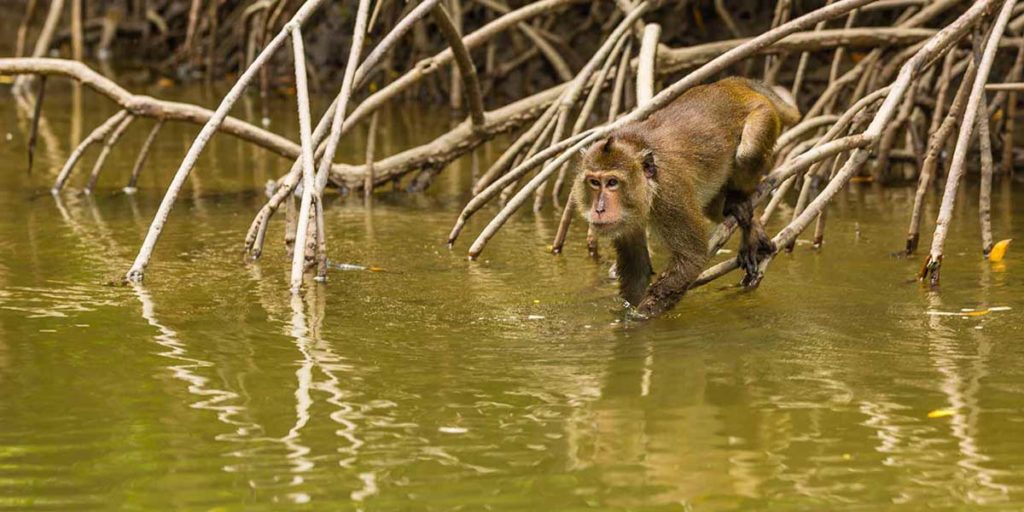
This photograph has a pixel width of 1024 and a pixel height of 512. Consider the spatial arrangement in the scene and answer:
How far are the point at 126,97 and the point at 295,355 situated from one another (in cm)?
386

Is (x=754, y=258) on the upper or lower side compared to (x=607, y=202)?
lower

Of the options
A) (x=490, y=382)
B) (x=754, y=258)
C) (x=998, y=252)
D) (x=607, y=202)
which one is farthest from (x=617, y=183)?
(x=998, y=252)

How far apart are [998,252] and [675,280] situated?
2.03m

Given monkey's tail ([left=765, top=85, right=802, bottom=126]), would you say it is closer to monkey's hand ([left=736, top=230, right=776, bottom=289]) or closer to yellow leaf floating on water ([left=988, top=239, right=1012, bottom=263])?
monkey's hand ([left=736, top=230, right=776, bottom=289])

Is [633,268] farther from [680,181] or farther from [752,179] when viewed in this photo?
[752,179]

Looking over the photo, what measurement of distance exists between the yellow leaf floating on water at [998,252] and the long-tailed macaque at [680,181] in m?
1.23

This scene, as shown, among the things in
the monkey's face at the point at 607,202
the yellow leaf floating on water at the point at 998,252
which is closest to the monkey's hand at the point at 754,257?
the monkey's face at the point at 607,202

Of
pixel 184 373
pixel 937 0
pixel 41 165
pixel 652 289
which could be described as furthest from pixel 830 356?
pixel 41 165

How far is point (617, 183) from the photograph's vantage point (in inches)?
230

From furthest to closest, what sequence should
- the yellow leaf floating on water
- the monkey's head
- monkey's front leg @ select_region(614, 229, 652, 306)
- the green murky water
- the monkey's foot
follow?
the yellow leaf floating on water < the monkey's foot < monkey's front leg @ select_region(614, 229, 652, 306) < the monkey's head < the green murky water

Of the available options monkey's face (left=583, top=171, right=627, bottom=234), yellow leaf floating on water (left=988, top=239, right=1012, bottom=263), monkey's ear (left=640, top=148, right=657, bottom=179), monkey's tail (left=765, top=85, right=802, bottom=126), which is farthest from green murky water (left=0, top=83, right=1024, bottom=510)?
monkey's tail (left=765, top=85, right=802, bottom=126)

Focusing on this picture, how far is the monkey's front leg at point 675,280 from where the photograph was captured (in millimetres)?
6051

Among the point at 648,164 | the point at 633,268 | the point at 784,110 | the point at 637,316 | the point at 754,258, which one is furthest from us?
the point at 784,110

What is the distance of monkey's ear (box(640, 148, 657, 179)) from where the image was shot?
5916 millimetres
